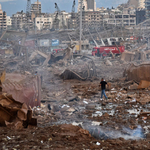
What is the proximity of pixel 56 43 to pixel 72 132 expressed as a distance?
41.3 meters

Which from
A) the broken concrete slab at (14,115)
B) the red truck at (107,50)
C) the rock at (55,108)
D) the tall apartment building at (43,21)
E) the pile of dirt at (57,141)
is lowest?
the rock at (55,108)

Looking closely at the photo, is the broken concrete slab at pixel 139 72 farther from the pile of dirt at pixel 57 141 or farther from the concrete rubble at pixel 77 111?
the pile of dirt at pixel 57 141

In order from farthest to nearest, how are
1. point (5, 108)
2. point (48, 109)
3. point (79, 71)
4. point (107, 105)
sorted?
point (79, 71)
point (107, 105)
point (48, 109)
point (5, 108)

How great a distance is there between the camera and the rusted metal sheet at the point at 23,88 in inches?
339

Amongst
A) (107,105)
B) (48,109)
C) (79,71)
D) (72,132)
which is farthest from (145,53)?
(72,132)

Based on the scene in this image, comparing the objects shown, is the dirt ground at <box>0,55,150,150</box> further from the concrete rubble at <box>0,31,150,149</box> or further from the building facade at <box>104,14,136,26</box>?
the building facade at <box>104,14,136,26</box>

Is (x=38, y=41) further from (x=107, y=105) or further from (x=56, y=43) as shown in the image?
(x=107, y=105)

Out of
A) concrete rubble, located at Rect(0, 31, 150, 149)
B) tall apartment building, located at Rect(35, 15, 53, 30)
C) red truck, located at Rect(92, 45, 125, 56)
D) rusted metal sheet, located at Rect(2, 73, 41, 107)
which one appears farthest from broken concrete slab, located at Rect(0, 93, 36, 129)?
tall apartment building, located at Rect(35, 15, 53, 30)

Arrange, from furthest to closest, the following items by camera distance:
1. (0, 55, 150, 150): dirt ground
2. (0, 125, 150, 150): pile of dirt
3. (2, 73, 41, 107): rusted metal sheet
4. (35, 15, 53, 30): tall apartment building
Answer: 1. (35, 15, 53, 30): tall apartment building
2. (2, 73, 41, 107): rusted metal sheet
3. (0, 55, 150, 150): dirt ground
4. (0, 125, 150, 150): pile of dirt

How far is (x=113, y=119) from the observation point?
8.87m

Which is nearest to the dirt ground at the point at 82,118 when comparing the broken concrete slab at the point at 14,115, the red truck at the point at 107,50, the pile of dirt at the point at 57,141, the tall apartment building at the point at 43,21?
the pile of dirt at the point at 57,141

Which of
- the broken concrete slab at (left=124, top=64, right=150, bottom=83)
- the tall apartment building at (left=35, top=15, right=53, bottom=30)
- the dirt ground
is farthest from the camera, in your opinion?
the tall apartment building at (left=35, top=15, right=53, bottom=30)

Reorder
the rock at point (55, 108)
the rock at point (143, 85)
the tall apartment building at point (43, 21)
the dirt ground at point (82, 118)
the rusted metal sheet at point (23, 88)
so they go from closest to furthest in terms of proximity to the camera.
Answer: the dirt ground at point (82, 118) → the rusted metal sheet at point (23, 88) → the rock at point (55, 108) → the rock at point (143, 85) → the tall apartment building at point (43, 21)

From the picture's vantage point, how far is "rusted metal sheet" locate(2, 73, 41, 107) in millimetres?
8602
